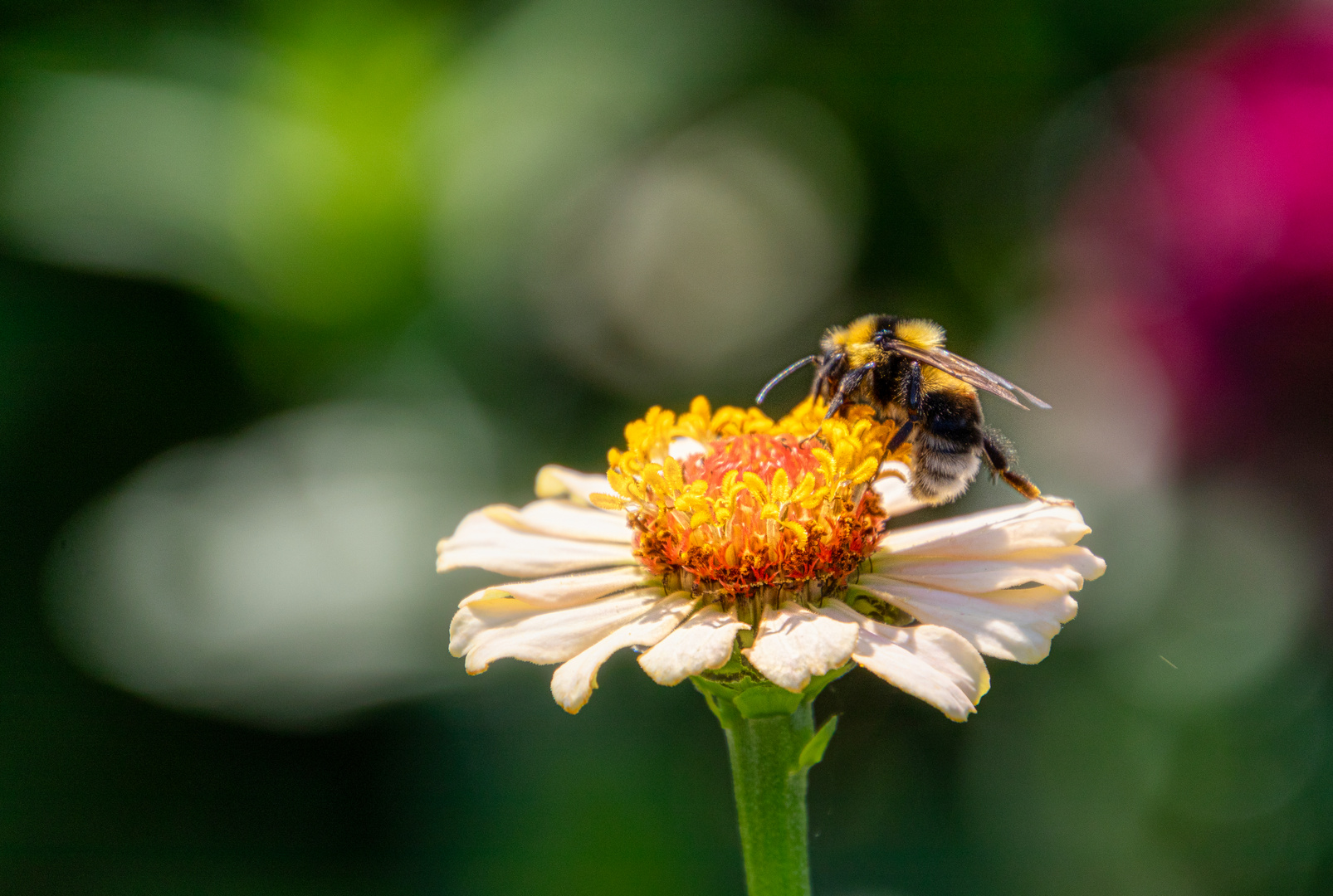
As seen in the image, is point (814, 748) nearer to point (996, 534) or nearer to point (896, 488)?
point (996, 534)

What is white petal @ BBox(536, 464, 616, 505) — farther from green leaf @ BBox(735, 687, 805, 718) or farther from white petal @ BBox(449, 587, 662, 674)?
green leaf @ BBox(735, 687, 805, 718)

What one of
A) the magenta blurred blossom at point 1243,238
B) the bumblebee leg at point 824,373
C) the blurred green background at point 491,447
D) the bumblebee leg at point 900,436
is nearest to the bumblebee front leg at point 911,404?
the bumblebee leg at point 900,436

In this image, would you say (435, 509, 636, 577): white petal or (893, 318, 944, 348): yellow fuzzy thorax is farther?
(893, 318, 944, 348): yellow fuzzy thorax

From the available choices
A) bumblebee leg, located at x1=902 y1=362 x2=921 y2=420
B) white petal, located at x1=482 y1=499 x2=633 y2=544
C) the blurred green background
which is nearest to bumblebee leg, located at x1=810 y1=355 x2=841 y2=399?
bumblebee leg, located at x1=902 y1=362 x2=921 y2=420

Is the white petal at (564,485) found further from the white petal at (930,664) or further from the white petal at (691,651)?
the white petal at (930,664)

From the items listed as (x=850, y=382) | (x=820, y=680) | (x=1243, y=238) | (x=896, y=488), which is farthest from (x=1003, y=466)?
(x=1243, y=238)
